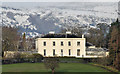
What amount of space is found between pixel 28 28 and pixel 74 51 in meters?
56.1

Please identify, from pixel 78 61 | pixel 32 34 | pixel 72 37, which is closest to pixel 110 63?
pixel 78 61

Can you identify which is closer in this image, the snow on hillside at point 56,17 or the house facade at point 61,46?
the house facade at point 61,46

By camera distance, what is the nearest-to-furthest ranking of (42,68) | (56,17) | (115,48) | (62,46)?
(42,68) → (115,48) → (62,46) → (56,17)

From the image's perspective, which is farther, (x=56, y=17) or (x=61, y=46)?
(x=56, y=17)

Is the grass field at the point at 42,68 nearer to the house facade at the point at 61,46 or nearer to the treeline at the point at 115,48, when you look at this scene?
the treeline at the point at 115,48

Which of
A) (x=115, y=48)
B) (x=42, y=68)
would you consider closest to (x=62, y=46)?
(x=115, y=48)

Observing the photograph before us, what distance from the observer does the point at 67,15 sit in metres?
118

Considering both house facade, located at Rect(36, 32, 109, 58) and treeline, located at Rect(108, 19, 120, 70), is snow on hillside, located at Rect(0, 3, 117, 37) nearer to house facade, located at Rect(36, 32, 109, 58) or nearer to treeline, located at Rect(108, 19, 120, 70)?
house facade, located at Rect(36, 32, 109, 58)

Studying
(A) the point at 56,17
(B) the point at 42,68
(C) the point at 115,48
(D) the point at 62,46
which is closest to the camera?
(B) the point at 42,68

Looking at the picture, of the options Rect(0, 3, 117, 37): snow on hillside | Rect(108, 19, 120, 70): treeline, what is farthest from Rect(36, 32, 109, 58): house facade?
Rect(0, 3, 117, 37): snow on hillside

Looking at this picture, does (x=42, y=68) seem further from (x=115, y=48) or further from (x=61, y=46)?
(x=61, y=46)

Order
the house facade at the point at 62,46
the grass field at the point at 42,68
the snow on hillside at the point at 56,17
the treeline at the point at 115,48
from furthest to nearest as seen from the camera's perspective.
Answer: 1. the snow on hillside at the point at 56,17
2. the house facade at the point at 62,46
3. the treeline at the point at 115,48
4. the grass field at the point at 42,68

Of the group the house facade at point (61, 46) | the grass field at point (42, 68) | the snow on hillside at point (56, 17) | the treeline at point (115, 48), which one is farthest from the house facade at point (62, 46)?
the snow on hillside at point (56, 17)

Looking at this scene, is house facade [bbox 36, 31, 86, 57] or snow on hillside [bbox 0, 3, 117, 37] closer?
house facade [bbox 36, 31, 86, 57]
